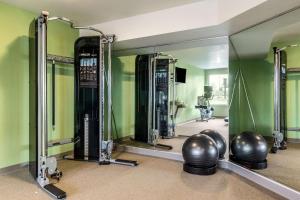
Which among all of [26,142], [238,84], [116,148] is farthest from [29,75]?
[238,84]

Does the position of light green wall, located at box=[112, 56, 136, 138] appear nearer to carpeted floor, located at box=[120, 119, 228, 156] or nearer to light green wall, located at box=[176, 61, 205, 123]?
carpeted floor, located at box=[120, 119, 228, 156]

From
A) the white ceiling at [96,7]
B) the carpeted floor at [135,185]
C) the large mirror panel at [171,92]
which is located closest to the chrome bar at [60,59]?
the white ceiling at [96,7]

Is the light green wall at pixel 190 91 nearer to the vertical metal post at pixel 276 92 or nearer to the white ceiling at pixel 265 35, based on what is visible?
the white ceiling at pixel 265 35

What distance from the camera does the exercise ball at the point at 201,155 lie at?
3264mm

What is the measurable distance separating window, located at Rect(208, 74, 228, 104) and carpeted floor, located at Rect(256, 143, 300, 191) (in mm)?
1259

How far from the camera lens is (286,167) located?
3625 mm

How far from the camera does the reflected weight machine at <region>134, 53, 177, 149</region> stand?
186 inches

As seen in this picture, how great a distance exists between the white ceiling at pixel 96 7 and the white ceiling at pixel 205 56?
1027 mm

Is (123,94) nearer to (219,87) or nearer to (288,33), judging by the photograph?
(219,87)

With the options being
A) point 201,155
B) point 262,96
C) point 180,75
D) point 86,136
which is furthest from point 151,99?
point 262,96

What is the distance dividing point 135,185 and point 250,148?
1.76m

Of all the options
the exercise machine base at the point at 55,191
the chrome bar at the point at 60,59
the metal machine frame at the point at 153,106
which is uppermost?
the chrome bar at the point at 60,59

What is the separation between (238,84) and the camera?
4520 millimetres

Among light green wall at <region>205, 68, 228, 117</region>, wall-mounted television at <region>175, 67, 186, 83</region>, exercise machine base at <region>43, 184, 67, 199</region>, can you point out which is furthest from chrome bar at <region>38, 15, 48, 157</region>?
light green wall at <region>205, 68, 228, 117</region>
